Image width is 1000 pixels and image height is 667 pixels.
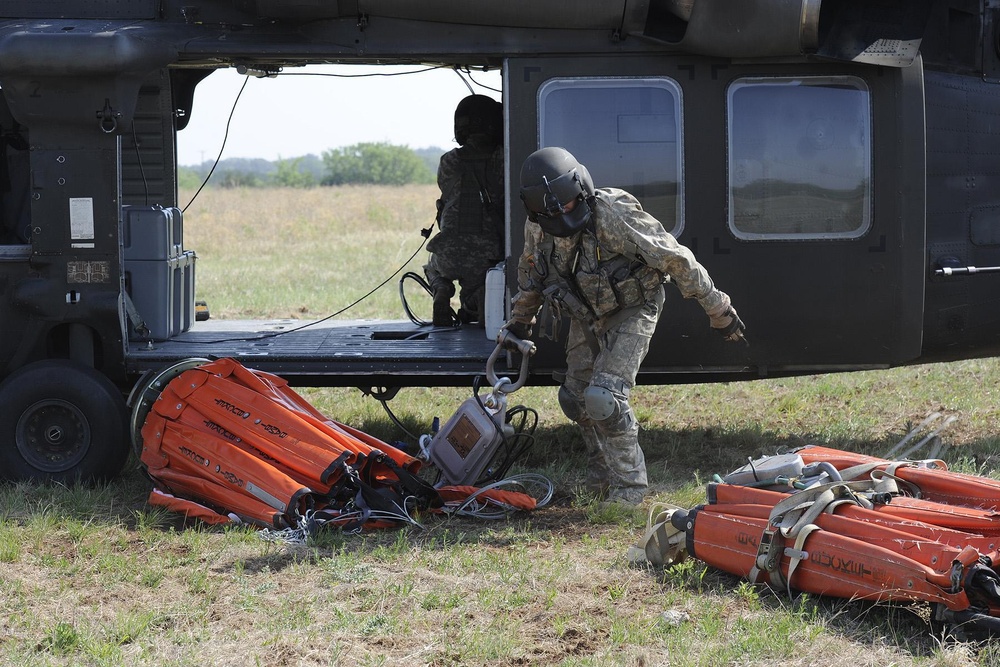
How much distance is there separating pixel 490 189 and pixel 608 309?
239 cm

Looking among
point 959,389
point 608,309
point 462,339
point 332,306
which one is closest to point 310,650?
point 608,309

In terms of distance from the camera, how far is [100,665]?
4.03 metres

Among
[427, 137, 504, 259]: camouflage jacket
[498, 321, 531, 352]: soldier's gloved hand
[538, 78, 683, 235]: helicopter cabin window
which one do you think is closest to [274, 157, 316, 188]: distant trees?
[427, 137, 504, 259]: camouflage jacket

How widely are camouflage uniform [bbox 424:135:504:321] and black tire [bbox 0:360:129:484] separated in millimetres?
2563

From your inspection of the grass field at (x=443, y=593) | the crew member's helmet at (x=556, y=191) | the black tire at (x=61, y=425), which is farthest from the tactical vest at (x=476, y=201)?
the black tire at (x=61, y=425)

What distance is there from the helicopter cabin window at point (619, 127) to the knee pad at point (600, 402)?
48.8 inches

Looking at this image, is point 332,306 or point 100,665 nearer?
point 100,665

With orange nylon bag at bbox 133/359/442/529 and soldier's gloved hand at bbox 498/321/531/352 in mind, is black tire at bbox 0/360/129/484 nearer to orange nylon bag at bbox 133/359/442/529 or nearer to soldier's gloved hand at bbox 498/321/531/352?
orange nylon bag at bbox 133/359/442/529

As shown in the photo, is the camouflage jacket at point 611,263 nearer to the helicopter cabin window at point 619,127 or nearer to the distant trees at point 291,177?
the helicopter cabin window at point 619,127

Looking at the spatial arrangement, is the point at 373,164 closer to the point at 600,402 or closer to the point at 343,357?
the point at 343,357

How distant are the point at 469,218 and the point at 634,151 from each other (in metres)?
1.92

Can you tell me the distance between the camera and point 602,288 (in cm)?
559

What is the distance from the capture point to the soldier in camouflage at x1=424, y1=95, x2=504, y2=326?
25.3 feet

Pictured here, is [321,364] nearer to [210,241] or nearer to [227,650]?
[227,650]
